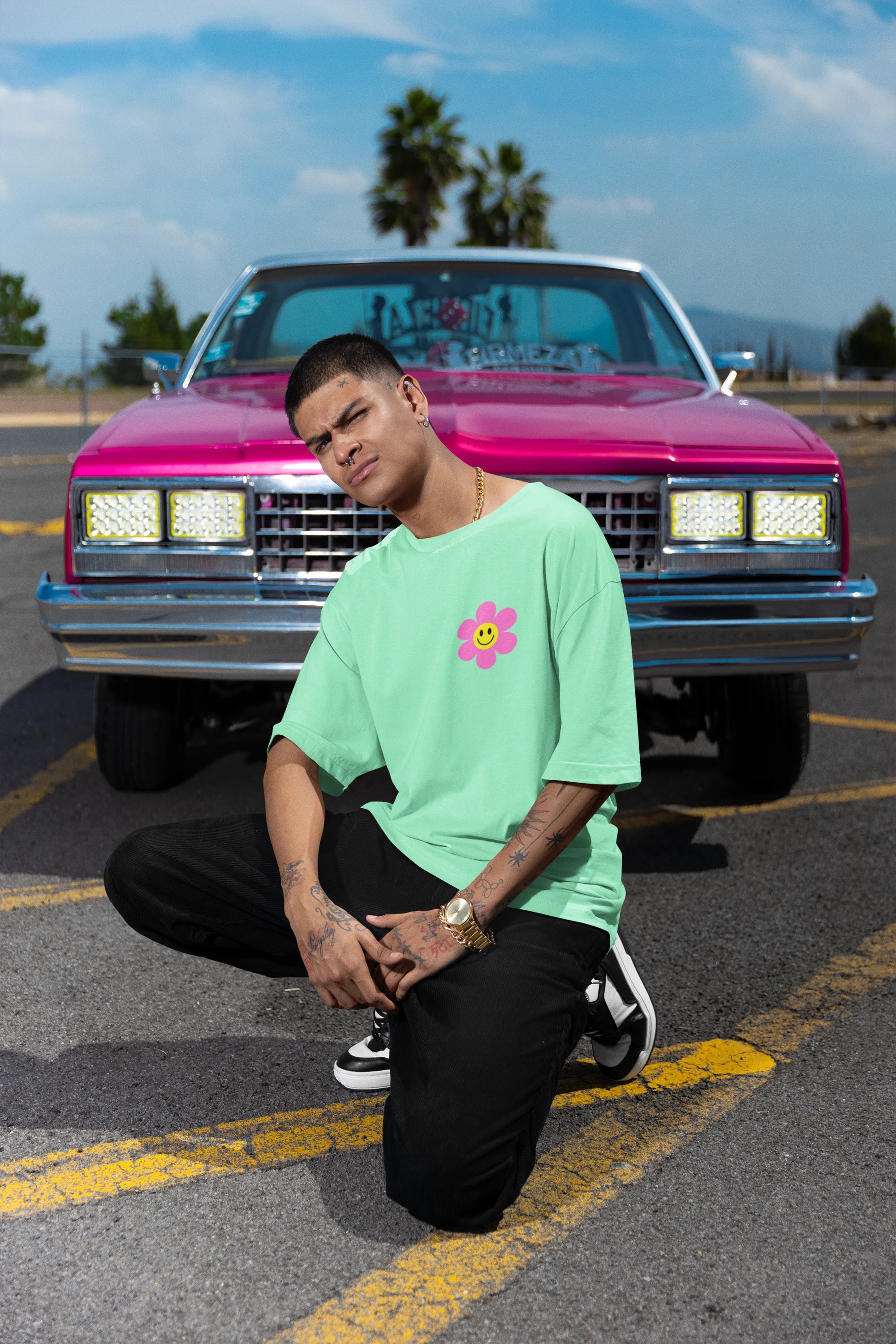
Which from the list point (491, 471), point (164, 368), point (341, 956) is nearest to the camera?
point (341, 956)

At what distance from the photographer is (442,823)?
7.66 feet

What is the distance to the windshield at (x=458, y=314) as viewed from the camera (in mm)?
4922

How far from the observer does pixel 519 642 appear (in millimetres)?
2268

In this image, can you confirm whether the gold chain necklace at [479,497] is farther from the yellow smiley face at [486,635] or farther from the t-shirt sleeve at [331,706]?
the t-shirt sleeve at [331,706]

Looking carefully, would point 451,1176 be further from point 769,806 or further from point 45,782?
point 45,782

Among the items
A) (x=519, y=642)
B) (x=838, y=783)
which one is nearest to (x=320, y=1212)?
(x=519, y=642)

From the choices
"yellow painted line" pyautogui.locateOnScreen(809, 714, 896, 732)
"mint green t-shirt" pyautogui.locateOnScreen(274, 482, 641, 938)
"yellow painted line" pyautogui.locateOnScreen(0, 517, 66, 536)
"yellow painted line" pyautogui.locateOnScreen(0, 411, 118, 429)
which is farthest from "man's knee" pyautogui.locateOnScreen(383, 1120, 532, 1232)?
"yellow painted line" pyautogui.locateOnScreen(0, 411, 118, 429)

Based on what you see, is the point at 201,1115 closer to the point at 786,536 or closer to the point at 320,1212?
the point at 320,1212

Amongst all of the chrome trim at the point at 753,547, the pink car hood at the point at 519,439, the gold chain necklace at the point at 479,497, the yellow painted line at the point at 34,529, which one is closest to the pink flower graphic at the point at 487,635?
the gold chain necklace at the point at 479,497

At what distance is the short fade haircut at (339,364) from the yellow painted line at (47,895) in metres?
1.77

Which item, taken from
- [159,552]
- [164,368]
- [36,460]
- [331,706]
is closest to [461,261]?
[164,368]

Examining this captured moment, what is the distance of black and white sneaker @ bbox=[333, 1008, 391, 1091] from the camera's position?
2.63 metres

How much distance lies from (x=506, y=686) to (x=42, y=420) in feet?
61.4

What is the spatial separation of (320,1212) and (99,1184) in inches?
15.9
